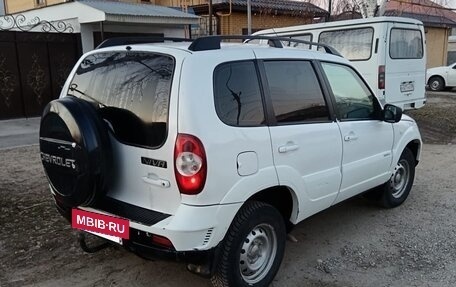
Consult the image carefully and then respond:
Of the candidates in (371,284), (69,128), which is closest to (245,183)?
(69,128)

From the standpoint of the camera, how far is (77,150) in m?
2.70

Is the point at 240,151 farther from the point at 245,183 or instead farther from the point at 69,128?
the point at 69,128

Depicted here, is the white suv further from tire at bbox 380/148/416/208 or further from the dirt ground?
tire at bbox 380/148/416/208

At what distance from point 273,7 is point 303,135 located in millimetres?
14880

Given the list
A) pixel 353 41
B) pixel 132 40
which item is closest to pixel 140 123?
pixel 132 40

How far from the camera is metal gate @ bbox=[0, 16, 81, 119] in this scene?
10516 mm

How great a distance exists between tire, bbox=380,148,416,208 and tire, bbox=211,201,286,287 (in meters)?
2.01

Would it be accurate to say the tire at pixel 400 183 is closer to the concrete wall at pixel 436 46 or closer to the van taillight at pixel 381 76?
the van taillight at pixel 381 76

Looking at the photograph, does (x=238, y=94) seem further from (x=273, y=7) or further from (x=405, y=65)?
(x=273, y=7)

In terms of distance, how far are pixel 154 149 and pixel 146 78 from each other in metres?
0.48

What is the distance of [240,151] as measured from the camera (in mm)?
2748

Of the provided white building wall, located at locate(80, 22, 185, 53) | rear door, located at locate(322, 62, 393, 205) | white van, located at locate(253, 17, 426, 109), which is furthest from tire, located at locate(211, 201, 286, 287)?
white building wall, located at locate(80, 22, 185, 53)

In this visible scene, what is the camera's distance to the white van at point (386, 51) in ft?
28.1

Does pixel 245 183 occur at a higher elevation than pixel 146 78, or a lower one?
lower
